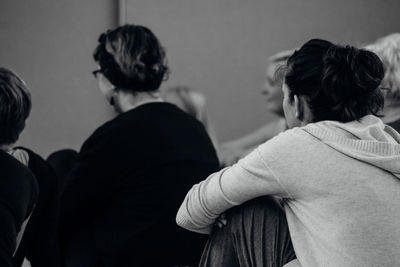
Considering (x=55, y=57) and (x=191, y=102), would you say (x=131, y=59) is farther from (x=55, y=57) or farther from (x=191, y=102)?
(x=55, y=57)

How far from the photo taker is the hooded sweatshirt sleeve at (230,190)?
1.79m

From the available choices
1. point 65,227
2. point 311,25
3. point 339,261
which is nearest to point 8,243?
point 65,227

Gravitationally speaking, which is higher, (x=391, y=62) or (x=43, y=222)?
(x=391, y=62)

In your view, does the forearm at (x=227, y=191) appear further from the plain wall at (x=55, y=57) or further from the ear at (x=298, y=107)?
the plain wall at (x=55, y=57)

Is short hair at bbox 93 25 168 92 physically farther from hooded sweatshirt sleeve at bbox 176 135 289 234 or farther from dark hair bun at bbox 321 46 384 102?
dark hair bun at bbox 321 46 384 102

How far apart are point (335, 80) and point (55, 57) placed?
2.93 m

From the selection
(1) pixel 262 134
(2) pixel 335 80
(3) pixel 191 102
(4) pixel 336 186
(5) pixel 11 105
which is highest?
(2) pixel 335 80

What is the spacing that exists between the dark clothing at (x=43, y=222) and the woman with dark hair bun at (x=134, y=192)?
0.11m

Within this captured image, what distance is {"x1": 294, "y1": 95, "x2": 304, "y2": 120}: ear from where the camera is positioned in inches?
74.3

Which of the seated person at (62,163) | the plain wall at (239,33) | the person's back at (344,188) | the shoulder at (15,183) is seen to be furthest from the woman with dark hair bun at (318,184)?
the plain wall at (239,33)

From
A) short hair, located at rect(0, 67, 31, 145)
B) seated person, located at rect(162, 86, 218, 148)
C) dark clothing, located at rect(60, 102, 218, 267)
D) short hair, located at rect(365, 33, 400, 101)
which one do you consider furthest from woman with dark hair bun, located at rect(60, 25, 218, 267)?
seated person, located at rect(162, 86, 218, 148)

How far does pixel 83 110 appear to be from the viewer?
175 inches

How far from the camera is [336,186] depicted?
174 centimetres

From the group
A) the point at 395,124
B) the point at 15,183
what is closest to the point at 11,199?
the point at 15,183
